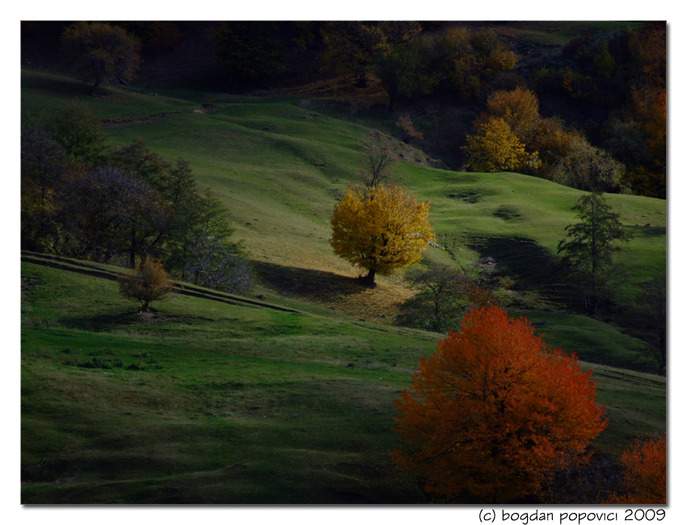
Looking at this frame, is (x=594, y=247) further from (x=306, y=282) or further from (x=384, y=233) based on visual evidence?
(x=306, y=282)

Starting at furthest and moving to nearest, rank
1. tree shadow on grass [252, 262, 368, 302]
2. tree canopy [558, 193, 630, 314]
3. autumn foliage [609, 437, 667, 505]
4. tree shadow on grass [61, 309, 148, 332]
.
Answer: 1. tree shadow on grass [252, 262, 368, 302]
2. tree canopy [558, 193, 630, 314]
3. tree shadow on grass [61, 309, 148, 332]
4. autumn foliage [609, 437, 667, 505]

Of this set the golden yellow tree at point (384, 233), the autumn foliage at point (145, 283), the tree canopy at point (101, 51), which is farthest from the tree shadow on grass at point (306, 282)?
the tree canopy at point (101, 51)

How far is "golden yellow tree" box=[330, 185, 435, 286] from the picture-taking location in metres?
48.0

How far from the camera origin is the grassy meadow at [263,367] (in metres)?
19.2

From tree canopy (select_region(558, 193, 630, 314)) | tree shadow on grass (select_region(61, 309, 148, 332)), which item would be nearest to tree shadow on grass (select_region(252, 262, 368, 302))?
tree shadow on grass (select_region(61, 309, 148, 332))

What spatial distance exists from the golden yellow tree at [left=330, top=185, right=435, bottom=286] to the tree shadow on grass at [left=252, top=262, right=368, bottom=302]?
176 cm

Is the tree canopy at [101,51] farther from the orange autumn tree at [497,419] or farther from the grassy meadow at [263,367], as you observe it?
the orange autumn tree at [497,419]

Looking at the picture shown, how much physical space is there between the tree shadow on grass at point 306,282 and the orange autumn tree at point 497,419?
25.0 meters

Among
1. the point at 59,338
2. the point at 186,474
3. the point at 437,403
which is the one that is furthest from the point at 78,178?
the point at 437,403

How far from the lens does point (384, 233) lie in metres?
48.0

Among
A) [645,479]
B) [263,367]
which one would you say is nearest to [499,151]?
[263,367]

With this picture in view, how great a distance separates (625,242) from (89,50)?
181 feet

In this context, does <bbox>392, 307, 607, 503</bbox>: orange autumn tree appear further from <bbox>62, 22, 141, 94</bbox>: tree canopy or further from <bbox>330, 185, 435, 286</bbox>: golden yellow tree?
<bbox>62, 22, 141, 94</bbox>: tree canopy

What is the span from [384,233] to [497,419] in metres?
Result: 29.4
